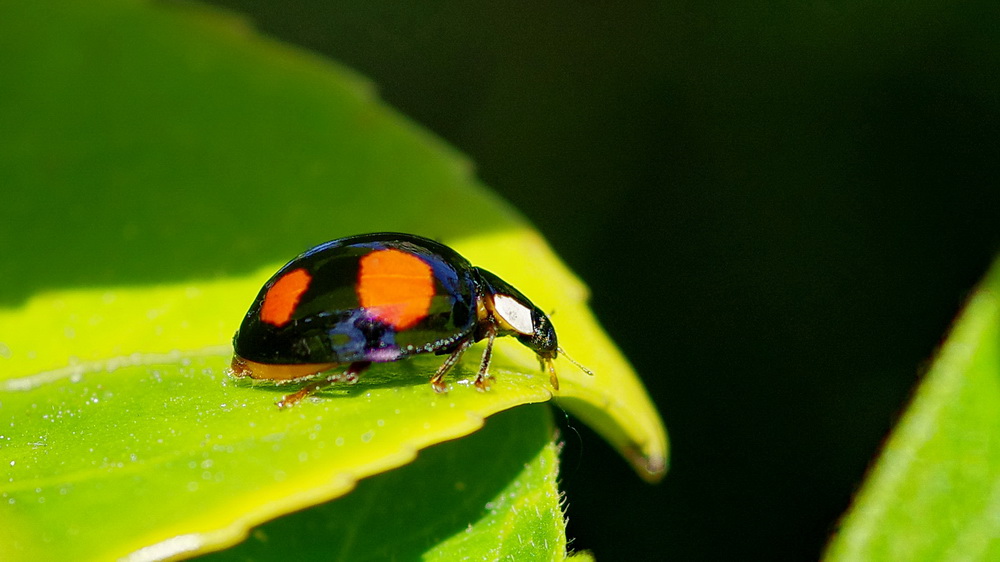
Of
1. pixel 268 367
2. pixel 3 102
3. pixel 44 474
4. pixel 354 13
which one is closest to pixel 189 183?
pixel 3 102

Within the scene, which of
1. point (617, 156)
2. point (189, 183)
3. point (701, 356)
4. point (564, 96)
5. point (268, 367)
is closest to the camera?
point (268, 367)

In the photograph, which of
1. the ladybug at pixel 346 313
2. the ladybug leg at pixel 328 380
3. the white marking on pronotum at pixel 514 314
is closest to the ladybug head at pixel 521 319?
the white marking on pronotum at pixel 514 314

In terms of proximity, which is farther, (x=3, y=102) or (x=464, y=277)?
(x=3, y=102)

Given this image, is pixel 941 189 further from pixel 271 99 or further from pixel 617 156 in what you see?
pixel 271 99

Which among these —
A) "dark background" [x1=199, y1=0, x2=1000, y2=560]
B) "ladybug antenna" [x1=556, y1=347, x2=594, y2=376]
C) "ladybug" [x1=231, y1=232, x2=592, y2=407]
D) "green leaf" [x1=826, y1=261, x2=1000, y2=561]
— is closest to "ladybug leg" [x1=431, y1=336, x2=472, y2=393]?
"ladybug" [x1=231, y1=232, x2=592, y2=407]

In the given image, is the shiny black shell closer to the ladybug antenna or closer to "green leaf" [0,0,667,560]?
"green leaf" [0,0,667,560]

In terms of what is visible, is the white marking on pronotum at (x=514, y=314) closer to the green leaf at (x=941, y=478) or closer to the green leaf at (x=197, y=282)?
the green leaf at (x=197, y=282)

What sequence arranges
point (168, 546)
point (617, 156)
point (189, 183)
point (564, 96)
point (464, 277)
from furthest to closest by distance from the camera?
point (564, 96), point (617, 156), point (189, 183), point (464, 277), point (168, 546)

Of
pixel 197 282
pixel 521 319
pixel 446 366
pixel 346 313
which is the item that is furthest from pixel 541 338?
pixel 197 282
